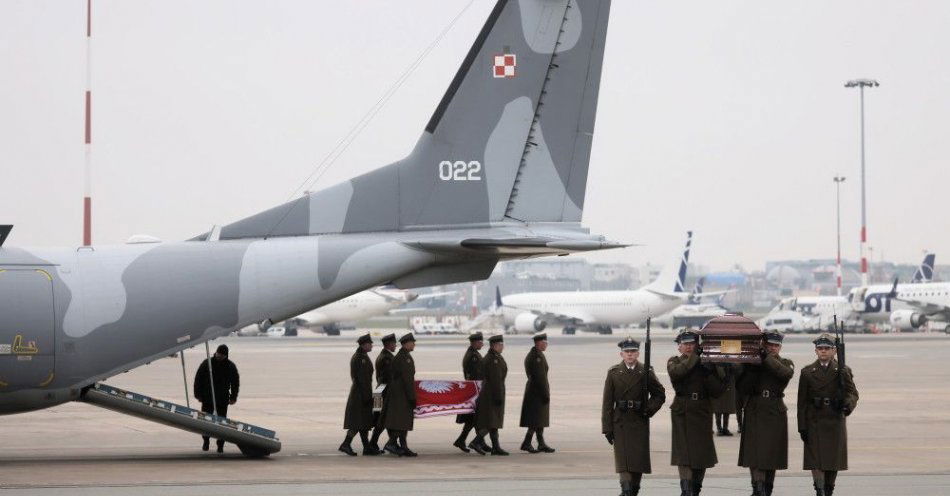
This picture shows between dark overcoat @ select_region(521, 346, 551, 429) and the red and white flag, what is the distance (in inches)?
29.1

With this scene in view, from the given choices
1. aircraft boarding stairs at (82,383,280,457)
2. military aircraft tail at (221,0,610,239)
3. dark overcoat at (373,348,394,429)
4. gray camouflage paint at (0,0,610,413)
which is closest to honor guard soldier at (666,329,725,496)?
gray camouflage paint at (0,0,610,413)

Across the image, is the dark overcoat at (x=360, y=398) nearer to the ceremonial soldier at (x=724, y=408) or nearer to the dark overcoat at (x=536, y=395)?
the dark overcoat at (x=536, y=395)

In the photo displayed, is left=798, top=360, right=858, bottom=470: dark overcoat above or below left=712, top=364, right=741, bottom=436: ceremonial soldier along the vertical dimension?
above

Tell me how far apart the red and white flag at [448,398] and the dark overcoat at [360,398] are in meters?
0.67

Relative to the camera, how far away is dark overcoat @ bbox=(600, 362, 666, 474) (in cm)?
1236

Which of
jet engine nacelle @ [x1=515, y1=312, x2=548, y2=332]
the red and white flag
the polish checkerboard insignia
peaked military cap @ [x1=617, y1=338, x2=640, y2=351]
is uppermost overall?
the polish checkerboard insignia

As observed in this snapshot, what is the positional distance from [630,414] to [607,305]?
251ft

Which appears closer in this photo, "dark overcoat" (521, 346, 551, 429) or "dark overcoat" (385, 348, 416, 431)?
"dark overcoat" (385, 348, 416, 431)

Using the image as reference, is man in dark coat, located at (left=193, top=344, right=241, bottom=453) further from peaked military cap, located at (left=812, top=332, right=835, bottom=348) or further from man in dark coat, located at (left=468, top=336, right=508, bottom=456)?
peaked military cap, located at (left=812, top=332, right=835, bottom=348)

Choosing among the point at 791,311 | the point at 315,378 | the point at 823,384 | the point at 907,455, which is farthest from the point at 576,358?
the point at 791,311

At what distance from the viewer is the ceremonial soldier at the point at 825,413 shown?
1251 cm

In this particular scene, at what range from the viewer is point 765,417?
12469mm

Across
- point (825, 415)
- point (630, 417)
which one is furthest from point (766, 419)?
point (630, 417)

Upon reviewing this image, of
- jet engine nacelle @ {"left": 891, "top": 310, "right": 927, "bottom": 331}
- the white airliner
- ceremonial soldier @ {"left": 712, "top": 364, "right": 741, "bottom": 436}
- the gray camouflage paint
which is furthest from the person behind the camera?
the white airliner
